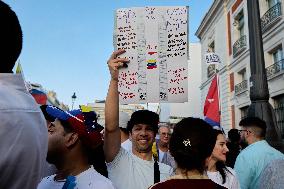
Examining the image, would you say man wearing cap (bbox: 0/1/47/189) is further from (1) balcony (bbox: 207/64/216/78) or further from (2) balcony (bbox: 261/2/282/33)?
(1) balcony (bbox: 207/64/216/78)

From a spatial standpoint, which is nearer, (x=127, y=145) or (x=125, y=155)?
(x=125, y=155)

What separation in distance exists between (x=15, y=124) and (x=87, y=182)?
37.0 inches

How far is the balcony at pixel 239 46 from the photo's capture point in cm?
1825

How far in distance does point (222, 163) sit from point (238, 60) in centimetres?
1634

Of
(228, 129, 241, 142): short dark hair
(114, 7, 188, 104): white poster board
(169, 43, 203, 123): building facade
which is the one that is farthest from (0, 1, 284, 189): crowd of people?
(169, 43, 203, 123): building facade

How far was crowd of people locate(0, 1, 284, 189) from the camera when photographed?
1261mm

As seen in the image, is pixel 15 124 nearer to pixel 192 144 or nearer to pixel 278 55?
pixel 192 144

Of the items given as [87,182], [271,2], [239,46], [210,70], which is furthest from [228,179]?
[210,70]

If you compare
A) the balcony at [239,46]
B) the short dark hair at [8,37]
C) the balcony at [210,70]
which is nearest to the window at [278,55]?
the balcony at [239,46]

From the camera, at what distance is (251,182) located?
159 inches

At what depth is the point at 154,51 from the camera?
352cm

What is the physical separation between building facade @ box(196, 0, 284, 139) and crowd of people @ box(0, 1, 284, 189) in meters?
10.8

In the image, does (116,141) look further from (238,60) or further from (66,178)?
(238,60)

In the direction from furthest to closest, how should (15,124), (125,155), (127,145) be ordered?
1. (127,145)
2. (125,155)
3. (15,124)
